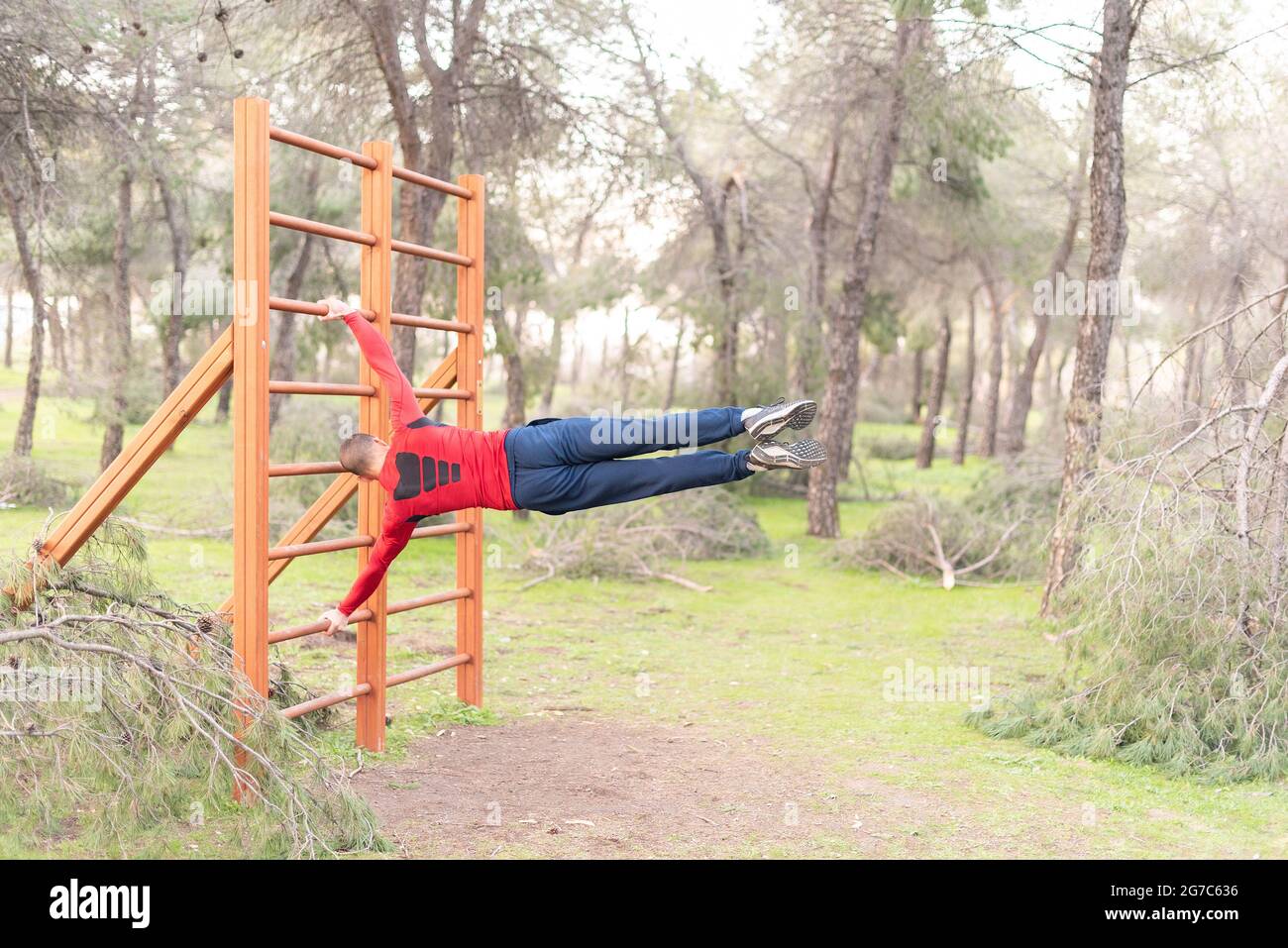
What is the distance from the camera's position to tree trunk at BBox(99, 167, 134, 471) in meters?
12.5

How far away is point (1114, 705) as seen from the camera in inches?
206

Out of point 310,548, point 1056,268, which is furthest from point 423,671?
point 1056,268

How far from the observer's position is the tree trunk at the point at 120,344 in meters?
12.5

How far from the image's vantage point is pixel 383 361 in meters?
4.54

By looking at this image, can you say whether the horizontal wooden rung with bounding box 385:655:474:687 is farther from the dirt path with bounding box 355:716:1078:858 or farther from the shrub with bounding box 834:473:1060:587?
the shrub with bounding box 834:473:1060:587

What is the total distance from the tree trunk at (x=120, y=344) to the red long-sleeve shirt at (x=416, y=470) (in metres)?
8.97

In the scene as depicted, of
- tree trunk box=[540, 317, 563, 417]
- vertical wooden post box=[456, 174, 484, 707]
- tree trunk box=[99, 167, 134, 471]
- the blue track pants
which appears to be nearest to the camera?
the blue track pants

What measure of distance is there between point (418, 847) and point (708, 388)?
Result: 10871 mm

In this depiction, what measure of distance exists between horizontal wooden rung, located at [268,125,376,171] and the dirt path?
238cm

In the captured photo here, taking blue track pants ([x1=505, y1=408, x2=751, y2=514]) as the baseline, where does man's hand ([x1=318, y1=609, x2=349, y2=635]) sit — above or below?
below

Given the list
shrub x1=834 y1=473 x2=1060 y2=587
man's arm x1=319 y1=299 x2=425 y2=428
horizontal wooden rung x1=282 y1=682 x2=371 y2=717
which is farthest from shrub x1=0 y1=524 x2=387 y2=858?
shrub x1=834 y1=473 x2=1060 y2=587

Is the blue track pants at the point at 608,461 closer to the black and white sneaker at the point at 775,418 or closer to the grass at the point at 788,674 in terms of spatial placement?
the black and white sneaker at the point at 775,418
